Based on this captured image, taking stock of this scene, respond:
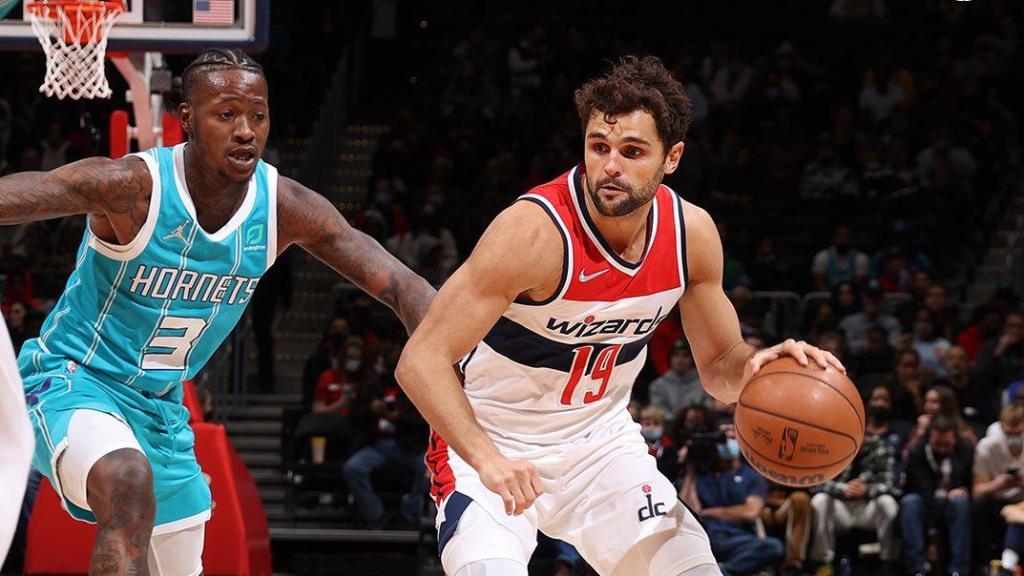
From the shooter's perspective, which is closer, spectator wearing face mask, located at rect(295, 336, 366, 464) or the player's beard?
the player's beard

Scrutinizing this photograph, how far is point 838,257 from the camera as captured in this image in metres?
13.5

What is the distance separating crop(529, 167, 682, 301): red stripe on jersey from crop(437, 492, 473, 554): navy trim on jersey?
695mm

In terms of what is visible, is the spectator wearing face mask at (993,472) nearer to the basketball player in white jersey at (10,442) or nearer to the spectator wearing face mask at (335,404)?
the spectator wearing face mask at (335,404)

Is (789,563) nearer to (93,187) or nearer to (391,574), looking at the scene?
(391,574)

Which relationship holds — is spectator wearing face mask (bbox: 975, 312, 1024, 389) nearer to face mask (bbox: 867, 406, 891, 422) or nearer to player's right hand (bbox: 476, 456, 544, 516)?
face mask (bbox: 867, 406, 891, 422)

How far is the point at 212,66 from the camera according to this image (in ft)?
16.1

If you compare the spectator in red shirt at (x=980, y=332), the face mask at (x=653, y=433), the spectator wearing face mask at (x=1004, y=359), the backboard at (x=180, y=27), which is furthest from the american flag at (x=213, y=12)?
the spectator in red shirt at (x=980, y=332)

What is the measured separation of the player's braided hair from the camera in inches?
193

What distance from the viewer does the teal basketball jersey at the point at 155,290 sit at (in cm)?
480

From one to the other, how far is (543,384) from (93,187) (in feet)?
5.08

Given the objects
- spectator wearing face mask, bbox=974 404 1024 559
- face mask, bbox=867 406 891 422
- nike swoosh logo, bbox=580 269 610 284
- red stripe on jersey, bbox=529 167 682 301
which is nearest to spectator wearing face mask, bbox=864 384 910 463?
face mask, bbox=867 406 891 422

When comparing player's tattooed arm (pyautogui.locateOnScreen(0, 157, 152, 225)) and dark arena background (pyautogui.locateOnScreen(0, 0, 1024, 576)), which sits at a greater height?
player's tattooed arm (pyautogui.locateOnScreen(0, 157, 152, 225))

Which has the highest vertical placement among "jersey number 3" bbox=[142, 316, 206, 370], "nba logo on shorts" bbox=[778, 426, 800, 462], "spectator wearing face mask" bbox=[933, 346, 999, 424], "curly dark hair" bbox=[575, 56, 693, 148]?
"curly dark hair" bbox=[575, 56, 693, 148]

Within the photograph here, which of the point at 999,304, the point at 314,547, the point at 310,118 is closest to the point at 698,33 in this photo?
the point at 310,118
